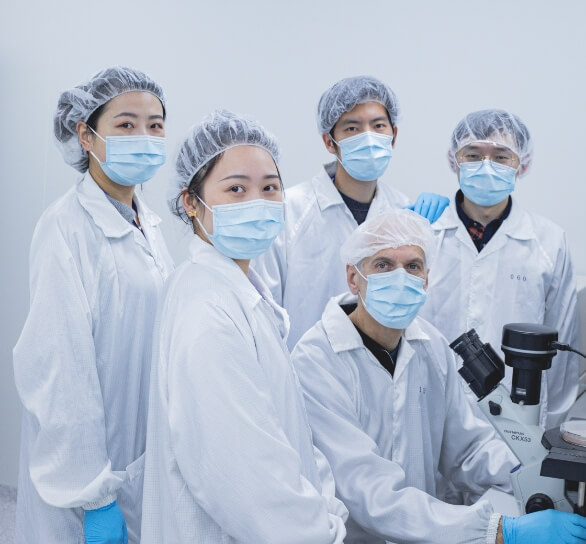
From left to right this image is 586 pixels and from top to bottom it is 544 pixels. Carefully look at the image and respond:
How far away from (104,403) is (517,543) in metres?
0.92

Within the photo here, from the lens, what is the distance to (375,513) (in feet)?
4.68

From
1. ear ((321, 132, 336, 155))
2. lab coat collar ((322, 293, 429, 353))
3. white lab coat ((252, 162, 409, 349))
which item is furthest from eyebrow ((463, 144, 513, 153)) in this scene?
lab coat collar ((322, 293, 429, 353))

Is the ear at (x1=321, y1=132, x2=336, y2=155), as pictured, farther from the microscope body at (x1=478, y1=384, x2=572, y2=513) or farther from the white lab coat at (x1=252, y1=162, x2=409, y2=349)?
the microscope body at (x1=478, y1=384, x2=572, y2=513)

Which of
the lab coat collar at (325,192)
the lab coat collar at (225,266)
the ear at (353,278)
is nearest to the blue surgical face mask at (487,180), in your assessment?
the lab coat collar at (325,192)

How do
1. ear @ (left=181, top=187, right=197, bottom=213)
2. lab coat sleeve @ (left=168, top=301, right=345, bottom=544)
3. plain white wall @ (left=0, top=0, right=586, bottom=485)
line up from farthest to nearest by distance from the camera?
plain white wall @ (left=0, top=0, right=586, bottom=485) → ear @ (left=181, top=187, right=197, bottom=213) → lab coat sleeve @ (left=168, top=301, right=345, bottom=544)

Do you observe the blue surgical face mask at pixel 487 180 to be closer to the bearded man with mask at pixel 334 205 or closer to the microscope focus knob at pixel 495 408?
the bearded man with mask at pixel 334 205

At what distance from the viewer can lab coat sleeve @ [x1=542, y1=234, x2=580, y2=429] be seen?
7.07ft

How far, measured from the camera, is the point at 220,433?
3.56ft

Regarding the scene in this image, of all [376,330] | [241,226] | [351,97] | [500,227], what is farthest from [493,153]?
[241,226]

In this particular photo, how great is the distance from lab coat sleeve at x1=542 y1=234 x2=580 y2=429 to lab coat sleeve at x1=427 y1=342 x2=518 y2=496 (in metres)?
0.50

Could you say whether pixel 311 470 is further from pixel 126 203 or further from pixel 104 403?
pixel 126 203

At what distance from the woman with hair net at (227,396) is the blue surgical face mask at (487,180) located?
3.08 ft

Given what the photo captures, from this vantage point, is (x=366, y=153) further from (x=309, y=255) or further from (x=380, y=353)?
(x=380, y=353)

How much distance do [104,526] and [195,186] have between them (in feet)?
2.43
